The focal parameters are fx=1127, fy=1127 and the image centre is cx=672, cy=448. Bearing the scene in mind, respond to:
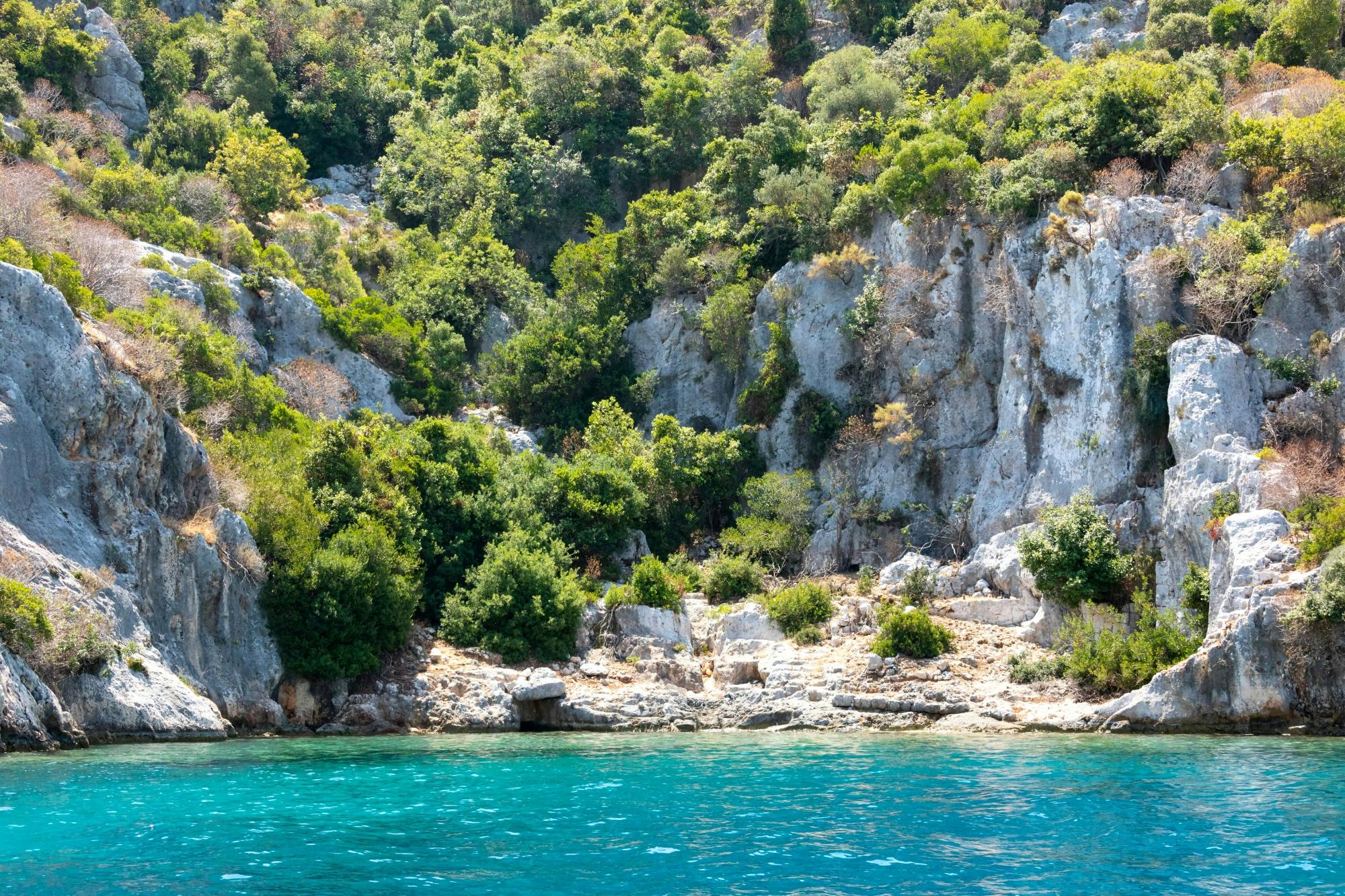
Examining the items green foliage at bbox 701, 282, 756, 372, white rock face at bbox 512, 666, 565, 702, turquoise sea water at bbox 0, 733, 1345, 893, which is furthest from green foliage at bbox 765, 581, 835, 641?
green foliage at bbox 701, 282, 756, 372

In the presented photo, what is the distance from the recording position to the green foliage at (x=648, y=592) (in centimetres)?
3578

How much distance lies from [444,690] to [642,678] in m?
5.74

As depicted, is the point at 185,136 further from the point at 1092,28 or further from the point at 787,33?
the point at 1092,28

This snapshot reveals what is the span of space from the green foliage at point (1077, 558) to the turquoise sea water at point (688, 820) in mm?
7610

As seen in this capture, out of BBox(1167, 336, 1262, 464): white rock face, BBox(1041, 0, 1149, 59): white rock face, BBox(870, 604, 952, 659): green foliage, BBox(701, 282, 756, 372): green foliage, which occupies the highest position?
BBox(1041, 0, 1149, 59): white rock face

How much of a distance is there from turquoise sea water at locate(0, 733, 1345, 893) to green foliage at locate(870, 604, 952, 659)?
778cm

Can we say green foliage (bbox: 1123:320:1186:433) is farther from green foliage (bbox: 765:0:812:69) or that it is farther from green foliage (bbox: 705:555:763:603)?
green foliage (bbox: 765:0:812:69)

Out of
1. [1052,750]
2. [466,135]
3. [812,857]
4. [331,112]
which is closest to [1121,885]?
[812,857]

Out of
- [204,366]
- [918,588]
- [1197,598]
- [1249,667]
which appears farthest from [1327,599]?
[204,366]

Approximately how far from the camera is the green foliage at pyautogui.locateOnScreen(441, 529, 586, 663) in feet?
111

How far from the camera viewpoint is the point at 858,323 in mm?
43156

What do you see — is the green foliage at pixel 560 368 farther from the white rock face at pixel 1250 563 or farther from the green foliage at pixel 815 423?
the white rock face at pixel 1250 563

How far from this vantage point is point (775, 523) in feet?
131

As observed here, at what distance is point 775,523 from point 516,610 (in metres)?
10.5
